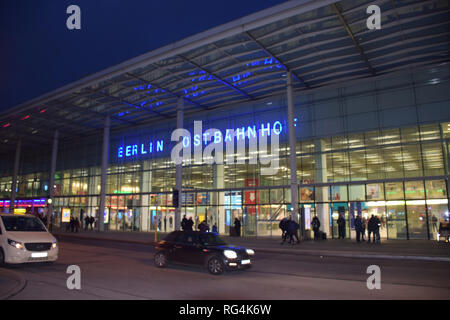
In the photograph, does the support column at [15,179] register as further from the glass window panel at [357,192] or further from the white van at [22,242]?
the glass window panel at [357,192]

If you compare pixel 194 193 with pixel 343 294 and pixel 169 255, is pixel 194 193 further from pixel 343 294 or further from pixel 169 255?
pixel 343 294

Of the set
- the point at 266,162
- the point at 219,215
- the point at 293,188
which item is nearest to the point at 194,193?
the point at 219,215

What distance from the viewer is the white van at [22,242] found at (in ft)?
37.9

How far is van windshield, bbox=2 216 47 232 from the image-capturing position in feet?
41.2

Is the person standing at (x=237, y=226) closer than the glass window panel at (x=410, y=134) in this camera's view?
No

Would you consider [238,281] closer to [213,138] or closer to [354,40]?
[354,40]

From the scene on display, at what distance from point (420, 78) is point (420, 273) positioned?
58.1ft

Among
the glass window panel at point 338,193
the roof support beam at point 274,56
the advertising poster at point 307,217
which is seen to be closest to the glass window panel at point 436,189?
the glass window panel at point 338,193

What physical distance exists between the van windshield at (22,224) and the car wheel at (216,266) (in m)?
6.85

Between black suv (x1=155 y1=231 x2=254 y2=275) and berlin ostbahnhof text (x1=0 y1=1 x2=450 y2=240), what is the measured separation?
11.9 meters

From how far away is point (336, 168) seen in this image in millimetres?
26703

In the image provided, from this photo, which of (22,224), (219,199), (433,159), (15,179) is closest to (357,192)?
(433,159)

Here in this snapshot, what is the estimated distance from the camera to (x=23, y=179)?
52.4 meters
